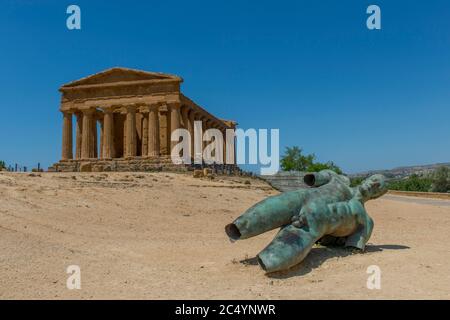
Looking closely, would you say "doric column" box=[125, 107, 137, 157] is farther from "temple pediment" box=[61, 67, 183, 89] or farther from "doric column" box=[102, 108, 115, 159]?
"temple pediment" box=[61, 67, 183, 89]

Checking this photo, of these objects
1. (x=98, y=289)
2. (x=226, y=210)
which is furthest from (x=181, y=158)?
(x=98, y=289)

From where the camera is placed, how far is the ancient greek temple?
40438mm

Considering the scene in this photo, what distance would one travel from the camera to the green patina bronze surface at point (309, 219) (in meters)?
6.48

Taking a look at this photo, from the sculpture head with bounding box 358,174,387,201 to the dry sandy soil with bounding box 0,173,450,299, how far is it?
1.04 m

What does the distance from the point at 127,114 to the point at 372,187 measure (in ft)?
121

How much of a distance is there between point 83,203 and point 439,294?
1127 cm

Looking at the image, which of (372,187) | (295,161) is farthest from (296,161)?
(372,187)

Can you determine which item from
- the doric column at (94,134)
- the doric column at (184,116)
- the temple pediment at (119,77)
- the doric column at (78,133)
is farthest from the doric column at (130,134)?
the doric column at (78,133)

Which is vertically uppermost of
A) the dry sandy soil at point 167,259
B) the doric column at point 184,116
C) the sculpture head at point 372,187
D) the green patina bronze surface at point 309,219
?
the doric column at point 184,116

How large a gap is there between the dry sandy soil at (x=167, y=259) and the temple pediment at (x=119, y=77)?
27517 mm

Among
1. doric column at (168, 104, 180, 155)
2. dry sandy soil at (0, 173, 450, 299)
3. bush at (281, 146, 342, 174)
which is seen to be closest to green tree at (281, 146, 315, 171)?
bush at (281, 146, 342, 174)

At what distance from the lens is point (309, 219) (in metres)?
6.87

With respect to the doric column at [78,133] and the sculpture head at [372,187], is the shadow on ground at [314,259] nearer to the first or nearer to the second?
the sculpture head at [372,187]
